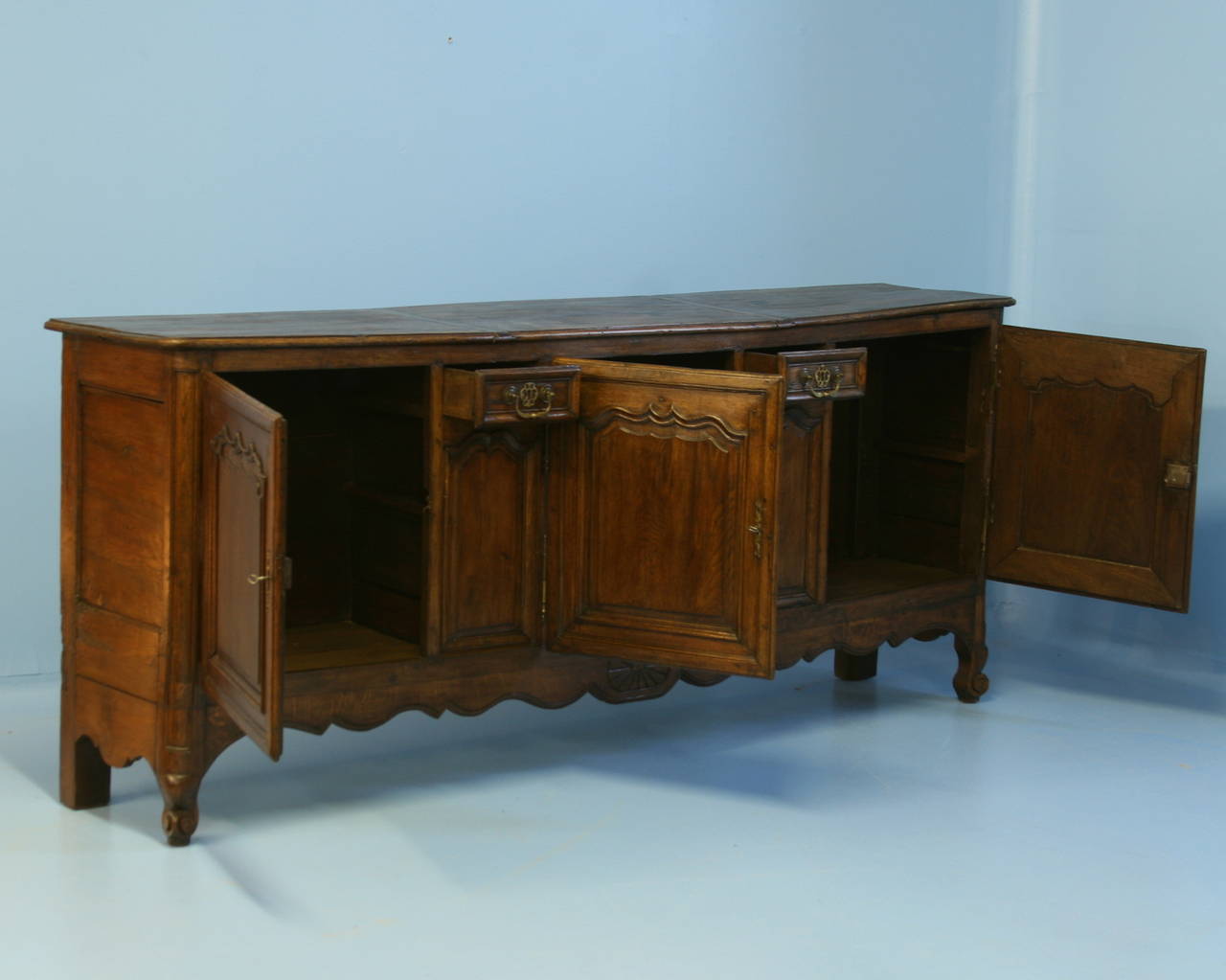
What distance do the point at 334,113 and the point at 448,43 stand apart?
377 mm

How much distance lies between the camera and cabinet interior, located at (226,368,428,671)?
386 centimetres

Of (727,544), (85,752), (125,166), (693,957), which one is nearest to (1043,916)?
(693,957)

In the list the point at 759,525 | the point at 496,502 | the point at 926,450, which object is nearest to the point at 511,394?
the point at 496,502

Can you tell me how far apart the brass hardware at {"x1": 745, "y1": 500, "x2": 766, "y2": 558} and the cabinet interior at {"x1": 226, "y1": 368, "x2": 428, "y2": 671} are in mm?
705

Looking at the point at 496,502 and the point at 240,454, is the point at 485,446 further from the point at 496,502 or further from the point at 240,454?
the point at 240,454

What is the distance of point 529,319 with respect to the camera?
3.93 m

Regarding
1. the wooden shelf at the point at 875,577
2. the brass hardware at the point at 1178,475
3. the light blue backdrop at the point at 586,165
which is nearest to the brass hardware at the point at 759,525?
the wooden shelf at the point at 875,577

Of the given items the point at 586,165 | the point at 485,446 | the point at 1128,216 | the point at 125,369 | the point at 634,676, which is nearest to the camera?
the point at 125,369

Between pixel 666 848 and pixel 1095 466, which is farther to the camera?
pixel 1095 466

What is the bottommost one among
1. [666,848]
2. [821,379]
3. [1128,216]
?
[666,848]

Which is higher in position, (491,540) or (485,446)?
(485,446)

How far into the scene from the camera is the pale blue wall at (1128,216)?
16.3 feet

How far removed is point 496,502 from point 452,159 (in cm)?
142

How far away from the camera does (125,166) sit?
14.6 ft
